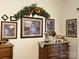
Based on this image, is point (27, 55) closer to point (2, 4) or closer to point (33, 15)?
point (33, 15)

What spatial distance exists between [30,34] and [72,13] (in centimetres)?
166

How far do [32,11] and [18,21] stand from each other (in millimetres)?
596

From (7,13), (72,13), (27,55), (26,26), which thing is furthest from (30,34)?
(72,13)

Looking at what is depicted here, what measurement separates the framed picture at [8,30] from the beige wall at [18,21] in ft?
0.49

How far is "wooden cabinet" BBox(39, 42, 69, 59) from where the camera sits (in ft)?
18.2

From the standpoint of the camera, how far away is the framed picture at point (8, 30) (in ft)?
17.0

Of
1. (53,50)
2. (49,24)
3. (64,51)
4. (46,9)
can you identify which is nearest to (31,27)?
(49,24)

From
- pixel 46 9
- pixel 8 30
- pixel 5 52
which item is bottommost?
pixel 5 52

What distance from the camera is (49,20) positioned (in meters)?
6.12

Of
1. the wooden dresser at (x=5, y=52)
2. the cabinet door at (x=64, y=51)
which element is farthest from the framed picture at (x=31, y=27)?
the wooden dresser at (x=5, y=52)

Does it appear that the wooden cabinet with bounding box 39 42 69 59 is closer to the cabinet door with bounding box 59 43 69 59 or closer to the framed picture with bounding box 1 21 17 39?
the cabinet door with bounding box 59 43 69 59

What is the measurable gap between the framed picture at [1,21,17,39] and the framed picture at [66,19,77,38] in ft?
6.36

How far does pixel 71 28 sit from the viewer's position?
6.04 m

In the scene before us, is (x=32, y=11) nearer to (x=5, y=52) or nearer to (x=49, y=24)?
(x=49, y=24)
